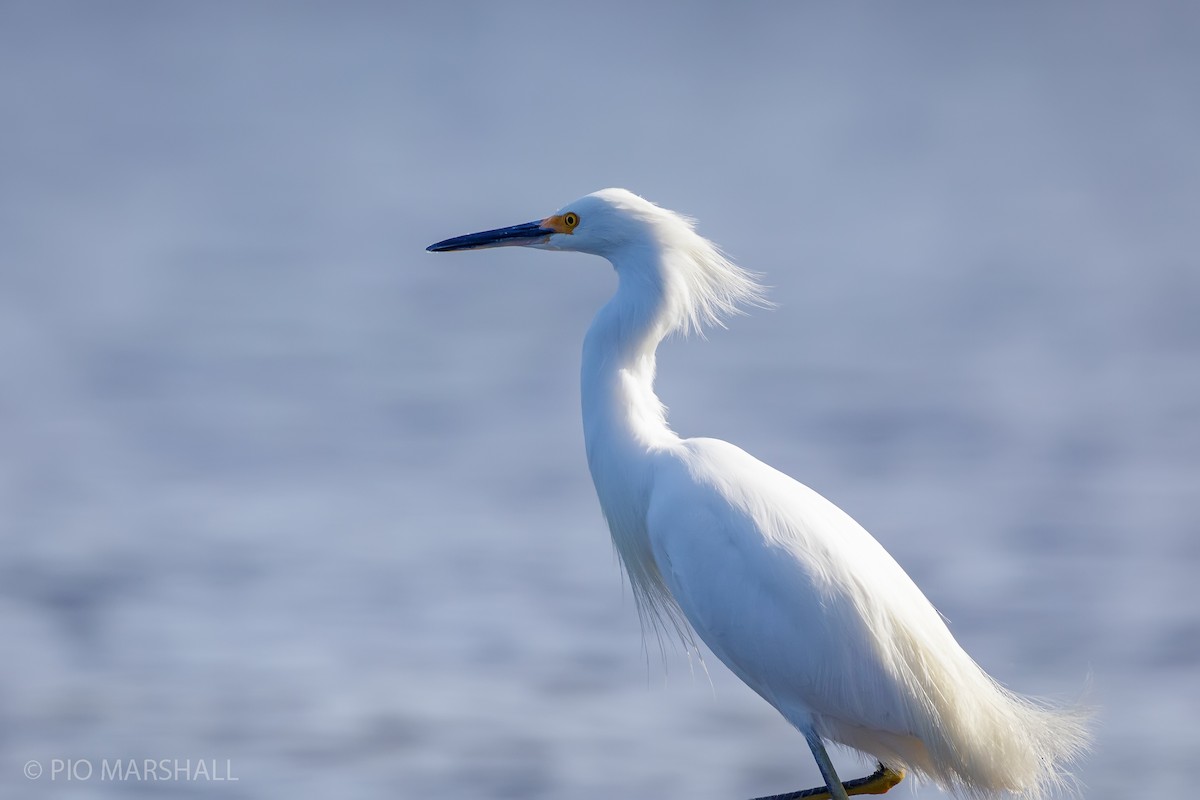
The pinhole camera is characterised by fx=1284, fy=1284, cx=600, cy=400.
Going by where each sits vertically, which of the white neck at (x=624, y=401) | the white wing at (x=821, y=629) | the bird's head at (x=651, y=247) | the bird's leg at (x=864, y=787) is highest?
the bird's head at (x=651, y=247)

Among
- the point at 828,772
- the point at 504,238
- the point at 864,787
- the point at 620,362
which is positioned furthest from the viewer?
the point at 504,238

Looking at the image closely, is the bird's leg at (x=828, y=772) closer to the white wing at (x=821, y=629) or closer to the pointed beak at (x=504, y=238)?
the white wing at (x=821, y=629)

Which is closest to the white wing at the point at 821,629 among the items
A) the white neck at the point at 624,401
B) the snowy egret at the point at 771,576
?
the snowy egret at the point at 771,576

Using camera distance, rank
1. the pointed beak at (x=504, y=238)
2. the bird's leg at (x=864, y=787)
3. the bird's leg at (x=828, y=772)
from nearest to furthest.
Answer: the bird's leg at (x=828, y=772)
the bird's leg at (x=864, y=787)
the pointed beak at (x=504, y=238)

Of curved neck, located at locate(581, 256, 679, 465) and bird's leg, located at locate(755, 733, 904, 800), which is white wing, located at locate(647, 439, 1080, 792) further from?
curved neck, located at locate(581, 256, 679, 465)

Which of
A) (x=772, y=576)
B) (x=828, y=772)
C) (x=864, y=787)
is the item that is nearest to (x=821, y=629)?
(x=772, y=576)

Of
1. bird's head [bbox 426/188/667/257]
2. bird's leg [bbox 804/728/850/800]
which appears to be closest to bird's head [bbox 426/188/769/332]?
bird's head [bbox 426/188/667/257]

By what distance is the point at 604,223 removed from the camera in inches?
204

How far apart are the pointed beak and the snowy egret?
0.8 inches

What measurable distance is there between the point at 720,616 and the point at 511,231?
73.9 inches

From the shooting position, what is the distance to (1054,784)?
498 centimetres

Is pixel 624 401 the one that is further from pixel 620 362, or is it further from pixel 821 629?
pixel 821 629

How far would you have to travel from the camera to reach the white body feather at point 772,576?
4621 millimetres

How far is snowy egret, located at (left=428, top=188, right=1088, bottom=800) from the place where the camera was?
15.2ft
